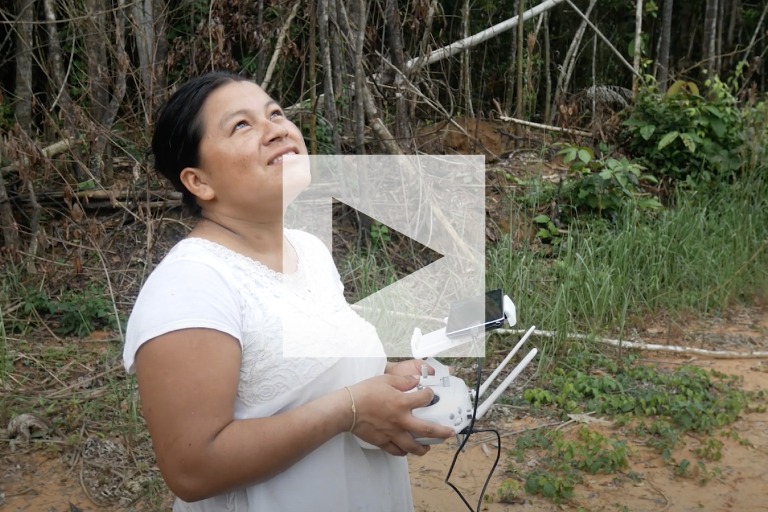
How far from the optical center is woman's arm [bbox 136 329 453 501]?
116cm

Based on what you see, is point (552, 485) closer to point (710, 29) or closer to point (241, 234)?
point (241, 234)

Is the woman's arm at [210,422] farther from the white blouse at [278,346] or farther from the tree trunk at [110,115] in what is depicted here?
the tree trunk at [110,115]

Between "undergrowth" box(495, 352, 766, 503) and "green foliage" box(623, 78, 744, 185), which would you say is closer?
"undergrowth" box(495, 352, 766, 503)

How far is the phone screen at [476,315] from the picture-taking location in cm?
140

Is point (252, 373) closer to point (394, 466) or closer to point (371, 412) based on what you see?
point (371, 412)

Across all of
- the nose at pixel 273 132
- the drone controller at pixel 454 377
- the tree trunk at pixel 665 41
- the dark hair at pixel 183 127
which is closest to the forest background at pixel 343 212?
the tree trunk at pixel 665 41

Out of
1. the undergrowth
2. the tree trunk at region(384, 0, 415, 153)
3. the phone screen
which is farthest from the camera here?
the tree trunk at region(384, 0, 415, 153)

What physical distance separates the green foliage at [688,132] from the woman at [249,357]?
4.43m

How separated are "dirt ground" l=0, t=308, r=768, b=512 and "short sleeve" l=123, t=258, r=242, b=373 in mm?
1594

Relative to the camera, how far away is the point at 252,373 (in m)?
1.26

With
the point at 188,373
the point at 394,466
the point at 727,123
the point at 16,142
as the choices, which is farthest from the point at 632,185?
the point at 188,373

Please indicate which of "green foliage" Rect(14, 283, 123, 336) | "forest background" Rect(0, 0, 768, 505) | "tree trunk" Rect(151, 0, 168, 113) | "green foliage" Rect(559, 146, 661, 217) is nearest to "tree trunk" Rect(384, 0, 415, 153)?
"forest background" Rect(0, 0, 768, 505)

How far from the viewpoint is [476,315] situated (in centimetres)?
141
